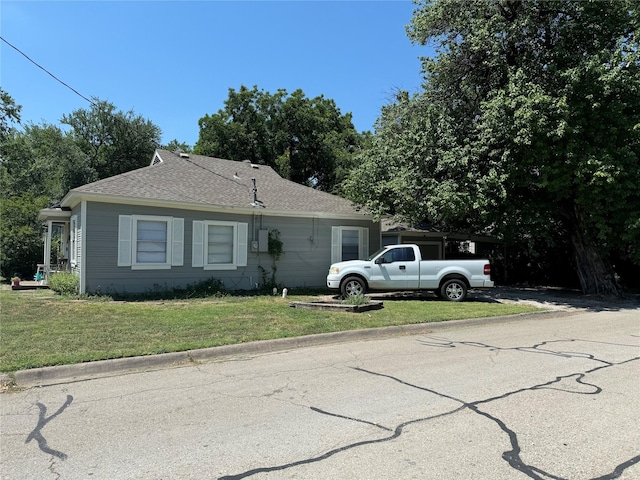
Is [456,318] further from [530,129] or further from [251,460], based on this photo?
[251,460]

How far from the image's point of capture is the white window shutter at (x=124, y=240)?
14.2m

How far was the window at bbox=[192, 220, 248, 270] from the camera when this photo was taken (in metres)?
15.8

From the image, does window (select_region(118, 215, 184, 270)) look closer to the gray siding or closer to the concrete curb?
the gray siding

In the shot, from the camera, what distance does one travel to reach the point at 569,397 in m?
5.47

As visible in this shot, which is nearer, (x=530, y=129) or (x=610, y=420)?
(x=610, y=420)

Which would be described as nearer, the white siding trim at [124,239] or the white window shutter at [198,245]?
the white siding trim at [124,239]

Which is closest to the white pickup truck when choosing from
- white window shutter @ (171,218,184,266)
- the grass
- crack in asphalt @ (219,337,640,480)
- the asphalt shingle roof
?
the grass

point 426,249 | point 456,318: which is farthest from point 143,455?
point 426,249

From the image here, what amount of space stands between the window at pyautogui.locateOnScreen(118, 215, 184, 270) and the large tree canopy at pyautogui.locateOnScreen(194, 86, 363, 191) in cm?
2305

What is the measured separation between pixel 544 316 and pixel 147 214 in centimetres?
1236

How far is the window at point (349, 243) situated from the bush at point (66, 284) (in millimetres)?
9228

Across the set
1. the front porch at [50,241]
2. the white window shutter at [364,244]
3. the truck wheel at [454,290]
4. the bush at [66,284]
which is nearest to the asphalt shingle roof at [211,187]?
the white window shutter at [364,244]

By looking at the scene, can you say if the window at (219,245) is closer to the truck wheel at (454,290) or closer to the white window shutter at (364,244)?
the white window shutter at (364,244)

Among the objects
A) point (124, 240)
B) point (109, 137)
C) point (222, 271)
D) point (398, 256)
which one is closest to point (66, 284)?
point (124, 240)
